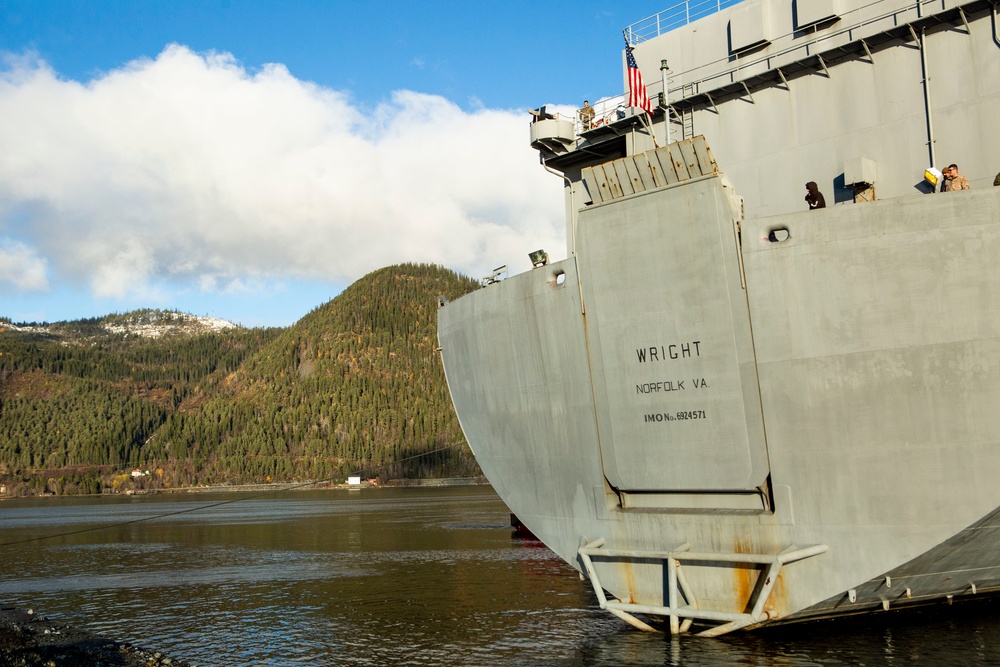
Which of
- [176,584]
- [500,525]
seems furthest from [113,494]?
[176,584]

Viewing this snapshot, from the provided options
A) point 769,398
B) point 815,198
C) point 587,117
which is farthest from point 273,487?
point 815,198

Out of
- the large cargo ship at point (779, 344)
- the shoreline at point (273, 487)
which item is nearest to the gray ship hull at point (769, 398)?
the large cargo ship at point (779, 344)

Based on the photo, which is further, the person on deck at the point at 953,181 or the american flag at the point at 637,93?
the american flag at the point at 637,93

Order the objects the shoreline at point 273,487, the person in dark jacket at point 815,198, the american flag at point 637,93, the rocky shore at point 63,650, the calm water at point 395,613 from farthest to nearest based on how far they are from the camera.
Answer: the shoreline at point 273,487 → the american flag at point 637,93 → the rocky shore at point 63,650 → the calm water at point 395,613 → the person in dark jacket at point 815,198

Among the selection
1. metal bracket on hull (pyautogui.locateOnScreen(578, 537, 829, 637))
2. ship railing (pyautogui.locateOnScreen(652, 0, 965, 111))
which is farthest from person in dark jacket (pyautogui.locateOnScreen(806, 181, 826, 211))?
metal bracket on hull (pyautogui.locateOnScreen(578, 537, 829, 637))

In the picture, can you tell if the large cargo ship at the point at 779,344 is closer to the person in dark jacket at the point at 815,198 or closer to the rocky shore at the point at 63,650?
the person in dark jacket at the point at 815,198

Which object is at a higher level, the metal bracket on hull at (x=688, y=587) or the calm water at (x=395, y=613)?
the metal bracket on hull at (x=688, y=587)

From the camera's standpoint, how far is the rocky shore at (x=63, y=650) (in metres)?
13.6

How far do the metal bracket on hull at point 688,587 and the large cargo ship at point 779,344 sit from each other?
0.04 m

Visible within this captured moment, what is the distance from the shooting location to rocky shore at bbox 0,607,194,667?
13570 millimetres

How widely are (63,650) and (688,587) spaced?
36.4ft

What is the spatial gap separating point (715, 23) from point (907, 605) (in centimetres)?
1009

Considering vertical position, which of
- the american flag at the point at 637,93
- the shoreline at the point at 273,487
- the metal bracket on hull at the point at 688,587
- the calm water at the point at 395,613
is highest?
the american flag at the point at 637,93

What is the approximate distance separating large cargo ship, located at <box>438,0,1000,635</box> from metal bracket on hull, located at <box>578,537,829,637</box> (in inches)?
1.7
